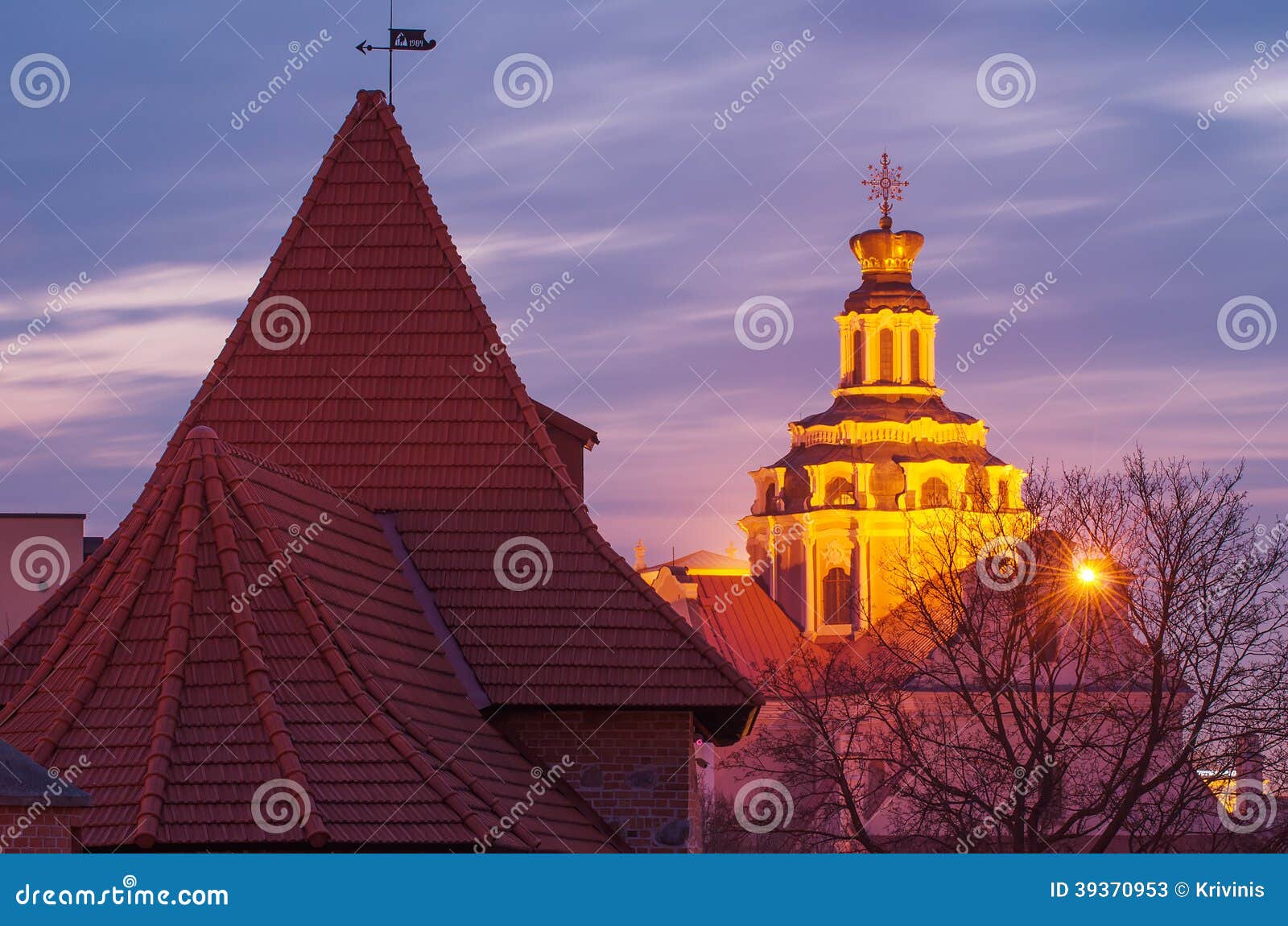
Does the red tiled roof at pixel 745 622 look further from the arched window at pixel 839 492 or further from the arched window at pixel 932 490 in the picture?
the arched window at pixel 932 490

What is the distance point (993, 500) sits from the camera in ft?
160

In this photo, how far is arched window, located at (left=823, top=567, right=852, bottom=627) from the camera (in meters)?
116

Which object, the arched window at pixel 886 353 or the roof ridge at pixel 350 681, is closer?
the roof ridge at pixel 350 681

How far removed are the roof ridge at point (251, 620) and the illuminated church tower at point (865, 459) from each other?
95.4 m

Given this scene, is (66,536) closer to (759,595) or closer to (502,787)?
(502,787)

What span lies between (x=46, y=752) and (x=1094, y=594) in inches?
885

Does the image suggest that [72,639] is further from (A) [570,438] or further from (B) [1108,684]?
(B) [1108,684]

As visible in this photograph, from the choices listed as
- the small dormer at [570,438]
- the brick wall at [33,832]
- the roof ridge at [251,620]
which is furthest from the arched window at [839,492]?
the brick wall at [33,832]

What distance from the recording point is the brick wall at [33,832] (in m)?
14.4

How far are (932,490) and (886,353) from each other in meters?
9.54

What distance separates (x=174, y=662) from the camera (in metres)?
18.2

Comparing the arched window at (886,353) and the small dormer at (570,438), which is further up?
the arched window at (886,353)

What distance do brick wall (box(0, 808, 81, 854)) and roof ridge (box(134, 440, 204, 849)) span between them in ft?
5.68

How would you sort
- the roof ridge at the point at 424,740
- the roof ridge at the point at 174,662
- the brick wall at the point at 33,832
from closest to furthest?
the brick wall at the point at 33,832 → the roof ridge at the point at 174,662 → the roof ridge at the point at 424,740
